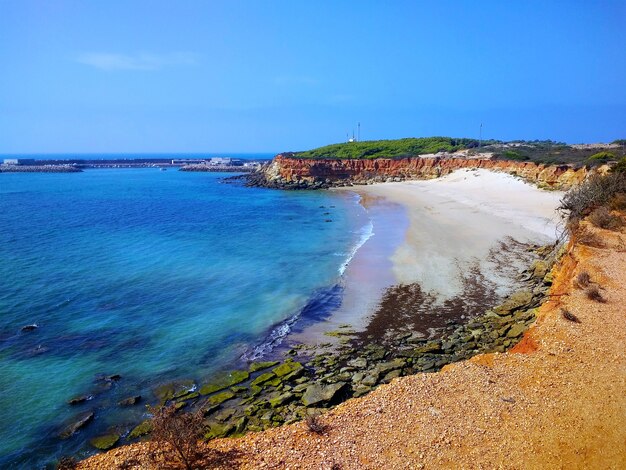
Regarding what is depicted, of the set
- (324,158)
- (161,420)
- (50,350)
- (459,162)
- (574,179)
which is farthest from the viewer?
(324,158)

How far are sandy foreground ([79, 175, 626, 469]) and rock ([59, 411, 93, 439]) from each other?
195cm

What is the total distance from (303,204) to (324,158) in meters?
28.7

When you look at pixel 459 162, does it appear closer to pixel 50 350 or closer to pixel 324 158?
pixel 324 158

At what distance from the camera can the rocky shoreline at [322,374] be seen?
10.8m

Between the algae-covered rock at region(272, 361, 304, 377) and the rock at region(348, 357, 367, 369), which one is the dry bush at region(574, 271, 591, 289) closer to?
the rock at region(348, 357, 367, 369)

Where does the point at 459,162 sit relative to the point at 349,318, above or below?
above

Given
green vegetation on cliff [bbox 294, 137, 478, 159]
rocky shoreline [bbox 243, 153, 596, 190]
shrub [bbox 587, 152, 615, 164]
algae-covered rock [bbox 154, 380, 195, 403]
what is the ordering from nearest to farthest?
algae-covered rock [bbox 154, 380, 195, 403]
shrub [bbox 587, 152, 615, 164]
rocky shoreline [bbox 243, 153, 596, 190]
green vegetation on cliff [bbox 294, 137, 478, 159]

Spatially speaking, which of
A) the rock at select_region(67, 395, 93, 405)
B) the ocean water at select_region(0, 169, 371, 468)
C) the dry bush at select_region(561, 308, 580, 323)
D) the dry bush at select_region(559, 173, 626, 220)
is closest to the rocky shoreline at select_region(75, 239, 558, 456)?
the ocean water at select_region(0, 169, 371, 468)

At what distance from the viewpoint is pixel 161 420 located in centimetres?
795

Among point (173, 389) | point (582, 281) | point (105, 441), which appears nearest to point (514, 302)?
point (582, 281)

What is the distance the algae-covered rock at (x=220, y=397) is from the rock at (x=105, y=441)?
8.17 feet

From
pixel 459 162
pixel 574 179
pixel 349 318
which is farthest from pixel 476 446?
pixel 459 162

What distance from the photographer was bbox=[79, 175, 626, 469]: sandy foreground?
25.5ft

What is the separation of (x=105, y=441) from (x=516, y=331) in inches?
498
